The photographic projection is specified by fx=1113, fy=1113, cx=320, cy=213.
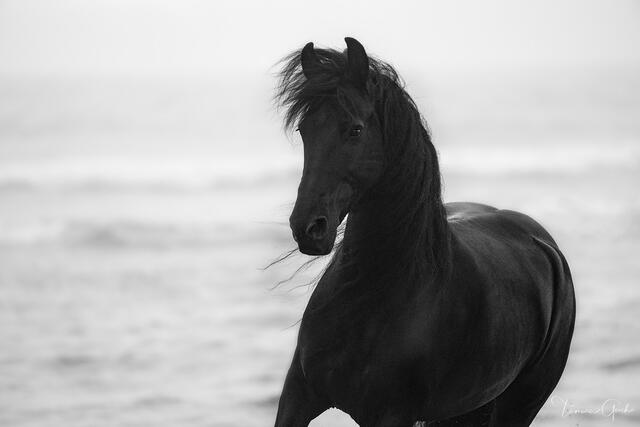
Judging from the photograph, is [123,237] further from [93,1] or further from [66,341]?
[93,1]

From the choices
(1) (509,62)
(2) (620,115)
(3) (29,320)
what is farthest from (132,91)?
(3) (29,320)

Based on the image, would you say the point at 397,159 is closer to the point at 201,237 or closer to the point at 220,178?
the point at 201,237

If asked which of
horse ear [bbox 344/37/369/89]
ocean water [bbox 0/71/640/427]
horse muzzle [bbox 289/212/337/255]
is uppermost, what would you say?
horse ear [bbox 344/37/369/89]

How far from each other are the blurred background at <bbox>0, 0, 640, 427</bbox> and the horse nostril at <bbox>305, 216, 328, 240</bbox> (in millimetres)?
599

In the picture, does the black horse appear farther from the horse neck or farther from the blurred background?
the blurred background

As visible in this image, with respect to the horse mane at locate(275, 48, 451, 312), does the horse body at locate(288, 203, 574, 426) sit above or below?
below

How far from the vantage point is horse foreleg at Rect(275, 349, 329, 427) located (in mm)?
3021

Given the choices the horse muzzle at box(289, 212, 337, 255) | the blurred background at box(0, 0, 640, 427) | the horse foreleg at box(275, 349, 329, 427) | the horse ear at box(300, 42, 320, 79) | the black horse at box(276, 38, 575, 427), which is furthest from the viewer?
the blurred background at box(0, 0, 640, 427)

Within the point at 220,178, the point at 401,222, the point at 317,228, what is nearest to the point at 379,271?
the point at 401,222

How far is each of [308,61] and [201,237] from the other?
16.1 meters

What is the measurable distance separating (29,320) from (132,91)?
34.2 m

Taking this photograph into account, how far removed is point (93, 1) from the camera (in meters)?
64.4

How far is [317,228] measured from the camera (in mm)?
2590

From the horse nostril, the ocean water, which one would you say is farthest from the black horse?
the ocean water
